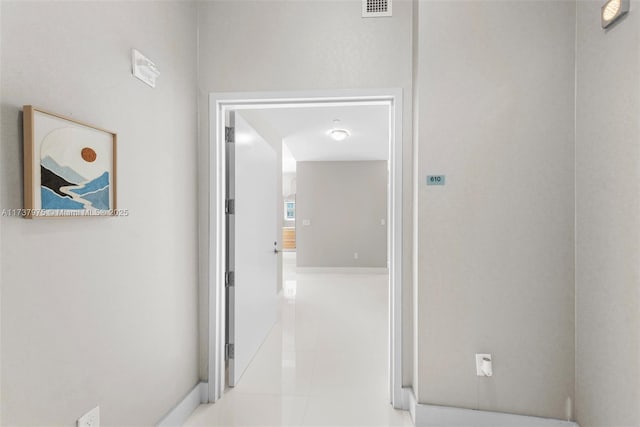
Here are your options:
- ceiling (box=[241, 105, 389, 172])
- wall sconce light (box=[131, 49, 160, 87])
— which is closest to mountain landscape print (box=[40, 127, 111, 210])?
wall sconce light (box=[131, 49, 160, 87])

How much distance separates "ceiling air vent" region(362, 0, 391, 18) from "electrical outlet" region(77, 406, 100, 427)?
2.58m

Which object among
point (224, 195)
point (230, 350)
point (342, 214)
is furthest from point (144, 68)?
point (342, 214)

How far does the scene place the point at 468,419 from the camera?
1.85 metres

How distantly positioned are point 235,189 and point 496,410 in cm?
224

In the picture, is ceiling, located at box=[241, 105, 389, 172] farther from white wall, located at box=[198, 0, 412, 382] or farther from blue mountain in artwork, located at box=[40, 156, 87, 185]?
blue mountain in artwork, located at box=[40, 156, 87, 185]

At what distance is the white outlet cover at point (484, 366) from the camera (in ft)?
5.92

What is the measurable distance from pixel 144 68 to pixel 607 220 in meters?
2.44

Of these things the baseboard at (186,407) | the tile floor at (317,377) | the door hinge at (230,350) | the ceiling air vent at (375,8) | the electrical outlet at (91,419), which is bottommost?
the tile floor at (317,377)

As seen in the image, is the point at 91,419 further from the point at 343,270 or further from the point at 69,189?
the point at 343,270

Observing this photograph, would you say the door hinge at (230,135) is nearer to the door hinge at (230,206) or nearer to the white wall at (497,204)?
the door hinge at (230,206)

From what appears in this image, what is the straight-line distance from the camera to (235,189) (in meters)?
2.39

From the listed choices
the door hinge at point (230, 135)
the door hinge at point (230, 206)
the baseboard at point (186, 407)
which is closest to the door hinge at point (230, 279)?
the door hinge at point (230, 206)

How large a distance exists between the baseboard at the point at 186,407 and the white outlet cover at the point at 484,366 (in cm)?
178

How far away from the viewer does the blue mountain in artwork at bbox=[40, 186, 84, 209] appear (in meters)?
1.04
